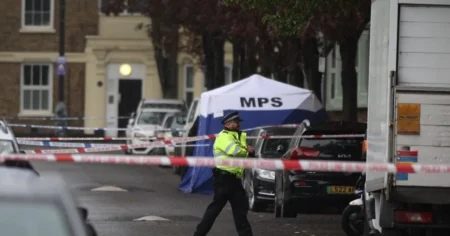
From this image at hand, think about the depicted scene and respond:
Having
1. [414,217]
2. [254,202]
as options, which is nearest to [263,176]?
[254,202]

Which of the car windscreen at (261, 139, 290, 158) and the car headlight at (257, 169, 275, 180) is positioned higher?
the car windscreen at (261, 139, 290, 158)

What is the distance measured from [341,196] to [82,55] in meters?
34.8

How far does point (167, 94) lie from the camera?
46.9 meters

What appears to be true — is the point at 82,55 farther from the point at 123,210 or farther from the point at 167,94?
the point at 123,210

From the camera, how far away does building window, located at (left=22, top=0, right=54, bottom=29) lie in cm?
5231

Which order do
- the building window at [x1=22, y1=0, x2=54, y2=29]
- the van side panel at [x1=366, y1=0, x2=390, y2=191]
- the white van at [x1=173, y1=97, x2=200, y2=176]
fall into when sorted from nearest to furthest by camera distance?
the van side panel at [x1=366, y1=0, x2=390, y2=191]
the white van at [x1=173, y1=97, x2=200, y2=176]
the building window at [x1=22, y1=0, x2=54, y2=29]

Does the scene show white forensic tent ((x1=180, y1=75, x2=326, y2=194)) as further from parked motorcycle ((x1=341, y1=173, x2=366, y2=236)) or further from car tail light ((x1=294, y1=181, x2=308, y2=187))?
parked motorcycle ((x1=341, y1=173, x2=366, y2=236))

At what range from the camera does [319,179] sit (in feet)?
59.4

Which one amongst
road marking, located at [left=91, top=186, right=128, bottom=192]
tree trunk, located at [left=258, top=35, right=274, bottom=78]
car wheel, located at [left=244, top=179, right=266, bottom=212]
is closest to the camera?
car wheel, located at [left=244, top=179, right=266, bottom=212]

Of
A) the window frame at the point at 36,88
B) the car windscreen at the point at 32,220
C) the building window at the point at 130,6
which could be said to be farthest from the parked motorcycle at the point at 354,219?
the window frame at the point at 36,88

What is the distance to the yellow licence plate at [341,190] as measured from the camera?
1811 cm

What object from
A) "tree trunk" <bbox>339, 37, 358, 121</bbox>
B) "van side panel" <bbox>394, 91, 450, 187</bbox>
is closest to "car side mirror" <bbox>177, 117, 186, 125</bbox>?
"tree trunk" <bbox>339, 37, 358, 121</bbox>

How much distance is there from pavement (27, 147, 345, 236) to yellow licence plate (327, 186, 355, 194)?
21.6 inches

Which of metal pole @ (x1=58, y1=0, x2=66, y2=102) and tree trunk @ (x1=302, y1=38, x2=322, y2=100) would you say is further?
metal pole @ (x1=58, y1=0, x2=66, y2=102)
